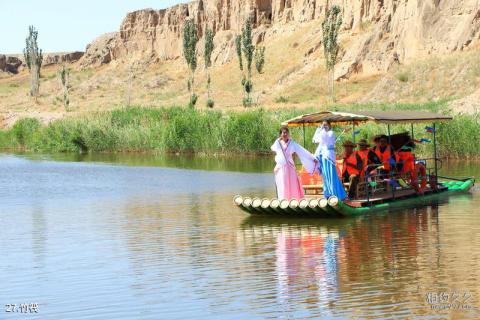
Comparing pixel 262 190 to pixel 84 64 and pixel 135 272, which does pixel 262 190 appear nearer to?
pixel 135 272

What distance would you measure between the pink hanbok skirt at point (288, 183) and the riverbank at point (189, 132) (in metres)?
15.0

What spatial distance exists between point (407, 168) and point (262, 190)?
5790 millimetres

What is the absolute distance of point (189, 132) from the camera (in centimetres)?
4697

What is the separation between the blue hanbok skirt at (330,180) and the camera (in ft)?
66.9

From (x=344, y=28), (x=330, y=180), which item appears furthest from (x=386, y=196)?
(x=344, y=28)

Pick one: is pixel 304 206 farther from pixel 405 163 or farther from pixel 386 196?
pixel 405 163

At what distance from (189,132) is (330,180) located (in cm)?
2691

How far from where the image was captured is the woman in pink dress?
806 inches

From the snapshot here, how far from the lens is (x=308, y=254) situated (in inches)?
624

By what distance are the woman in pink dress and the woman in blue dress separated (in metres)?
0.21

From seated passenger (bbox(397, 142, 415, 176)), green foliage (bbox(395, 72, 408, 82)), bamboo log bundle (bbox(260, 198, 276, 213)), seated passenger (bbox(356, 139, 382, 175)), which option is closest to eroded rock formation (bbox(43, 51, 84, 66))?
green foliage (bbox(395, 72, 408, 82))

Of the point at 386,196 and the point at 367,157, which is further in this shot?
the point at 386,196

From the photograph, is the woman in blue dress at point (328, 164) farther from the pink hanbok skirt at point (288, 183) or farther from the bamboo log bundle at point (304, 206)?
the bamboo log bundle at point (304, 206)

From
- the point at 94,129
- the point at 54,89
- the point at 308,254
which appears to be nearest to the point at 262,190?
the point at 308,254
